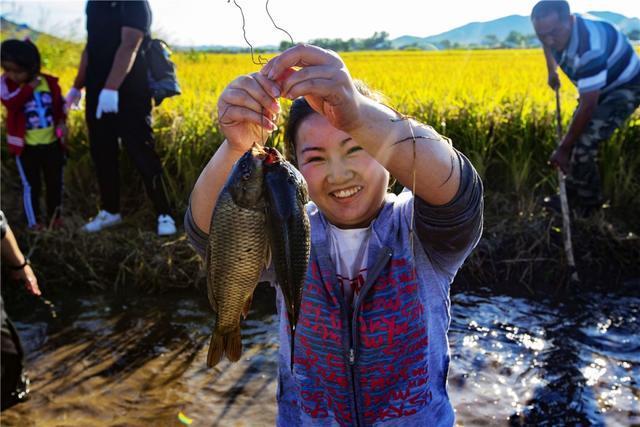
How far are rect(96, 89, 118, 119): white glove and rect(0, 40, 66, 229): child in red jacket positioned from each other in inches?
24.1

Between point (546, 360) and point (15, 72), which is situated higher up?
point (15, 72)

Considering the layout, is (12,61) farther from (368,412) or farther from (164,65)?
(368,412)

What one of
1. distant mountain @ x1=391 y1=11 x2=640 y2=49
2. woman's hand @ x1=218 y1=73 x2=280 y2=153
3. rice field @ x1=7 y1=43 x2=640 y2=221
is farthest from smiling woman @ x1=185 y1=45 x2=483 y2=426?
rice field @ x1=7 y1=43 x2=640 y2=221

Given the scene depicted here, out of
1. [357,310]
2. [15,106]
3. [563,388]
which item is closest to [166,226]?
[15,106]

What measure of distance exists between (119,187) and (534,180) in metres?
4.09

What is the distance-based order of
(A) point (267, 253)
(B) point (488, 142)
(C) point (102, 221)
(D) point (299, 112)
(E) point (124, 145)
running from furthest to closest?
(B) point (488, 142) < (C) point (102, 221) < (E) point (124, 145) < (D) point (299, 112) < (A) point (267, 253)

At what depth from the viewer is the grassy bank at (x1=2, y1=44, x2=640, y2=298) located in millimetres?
5453

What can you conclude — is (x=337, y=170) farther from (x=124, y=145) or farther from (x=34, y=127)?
(x=34, y=127)

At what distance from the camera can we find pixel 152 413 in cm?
382

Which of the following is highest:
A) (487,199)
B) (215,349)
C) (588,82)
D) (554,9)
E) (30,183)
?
(554,9)

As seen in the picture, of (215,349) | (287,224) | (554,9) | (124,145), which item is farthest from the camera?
(124,145)

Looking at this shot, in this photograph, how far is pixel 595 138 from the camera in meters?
5.49

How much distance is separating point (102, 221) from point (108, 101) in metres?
1.16

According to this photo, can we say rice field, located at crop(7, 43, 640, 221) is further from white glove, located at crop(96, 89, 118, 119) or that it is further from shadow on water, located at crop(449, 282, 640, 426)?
shadow on water, located at crop(449, 282, 640, 426)
